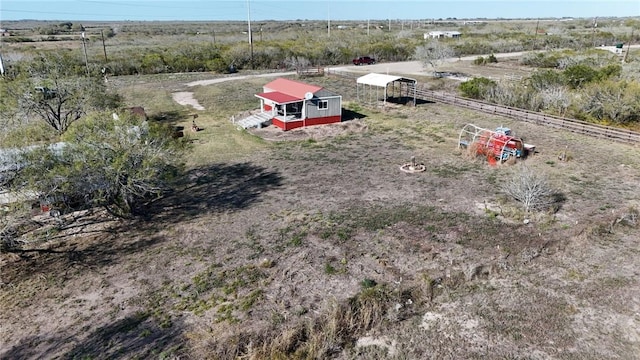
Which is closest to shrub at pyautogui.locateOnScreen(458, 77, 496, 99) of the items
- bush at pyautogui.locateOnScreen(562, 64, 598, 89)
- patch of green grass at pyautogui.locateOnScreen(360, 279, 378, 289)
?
bush at pyautogui.locateOnScreen(562, 64, 598, 89)

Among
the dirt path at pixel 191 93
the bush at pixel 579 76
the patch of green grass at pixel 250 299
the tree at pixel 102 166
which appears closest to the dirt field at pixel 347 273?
the patch of green grass at pixel 250 299

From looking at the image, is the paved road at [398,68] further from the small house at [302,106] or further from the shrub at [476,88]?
the small house at [302,106]

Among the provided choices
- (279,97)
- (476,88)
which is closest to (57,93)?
(279,97)

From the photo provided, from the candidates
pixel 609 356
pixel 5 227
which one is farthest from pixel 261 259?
pixel 609 356

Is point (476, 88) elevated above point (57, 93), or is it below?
below

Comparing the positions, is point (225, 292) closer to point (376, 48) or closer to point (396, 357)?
point (396, 357)

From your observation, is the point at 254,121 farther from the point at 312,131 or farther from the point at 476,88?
the point at 476,88
